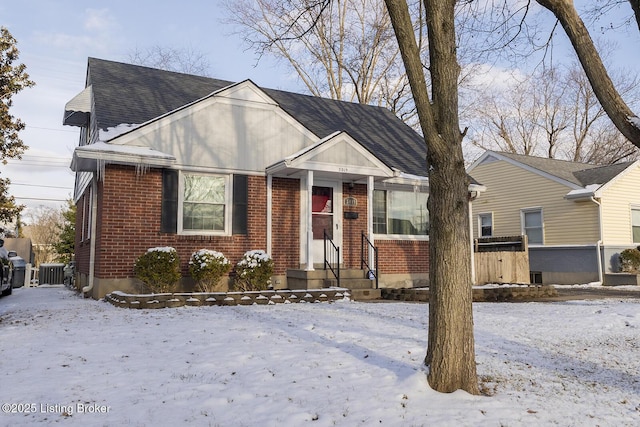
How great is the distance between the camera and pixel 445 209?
431 centimetres

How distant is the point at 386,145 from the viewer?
14727 mm

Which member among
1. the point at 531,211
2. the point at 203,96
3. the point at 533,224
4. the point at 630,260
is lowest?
the point at 630,260

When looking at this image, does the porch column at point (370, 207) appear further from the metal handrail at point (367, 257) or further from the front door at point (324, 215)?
the front door at point (324, 215)

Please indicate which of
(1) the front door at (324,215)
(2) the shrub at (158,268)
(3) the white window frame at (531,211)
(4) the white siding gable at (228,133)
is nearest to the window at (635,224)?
(3) the white window frame at (531,211)

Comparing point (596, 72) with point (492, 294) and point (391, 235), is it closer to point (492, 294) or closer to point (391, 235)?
point (492, 294)

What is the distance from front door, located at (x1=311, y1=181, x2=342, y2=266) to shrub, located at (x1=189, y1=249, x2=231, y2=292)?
2.59 m

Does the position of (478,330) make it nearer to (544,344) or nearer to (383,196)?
(544,344)

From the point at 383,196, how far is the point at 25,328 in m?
8.96

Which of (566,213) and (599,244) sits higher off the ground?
(566,213)

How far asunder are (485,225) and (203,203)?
14.9 metres

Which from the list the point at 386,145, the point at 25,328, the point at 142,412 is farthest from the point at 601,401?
the point at 386,145

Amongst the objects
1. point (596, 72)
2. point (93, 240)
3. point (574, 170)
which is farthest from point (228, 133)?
point (574, 170)

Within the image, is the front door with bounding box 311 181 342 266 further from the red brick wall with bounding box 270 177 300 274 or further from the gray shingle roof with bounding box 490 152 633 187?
the gray shingle roof with bounding box 490 152 633 187

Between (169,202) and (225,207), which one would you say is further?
(225,207)
